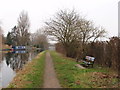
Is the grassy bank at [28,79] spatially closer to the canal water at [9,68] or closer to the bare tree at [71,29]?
the canal water at [9,68]

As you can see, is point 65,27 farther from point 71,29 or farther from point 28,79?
point 28,79

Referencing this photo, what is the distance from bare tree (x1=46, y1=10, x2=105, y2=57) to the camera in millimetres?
25484

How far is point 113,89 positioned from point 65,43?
21.6 meters

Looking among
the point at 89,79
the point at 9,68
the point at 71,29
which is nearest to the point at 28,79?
the point at 89,79

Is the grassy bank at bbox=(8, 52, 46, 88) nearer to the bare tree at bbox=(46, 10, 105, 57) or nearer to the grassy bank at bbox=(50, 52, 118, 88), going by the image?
the grassy bank at bbox=(50, 52, 118, 88)

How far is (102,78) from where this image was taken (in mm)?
8531

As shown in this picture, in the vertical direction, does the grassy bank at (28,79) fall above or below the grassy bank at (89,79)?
below

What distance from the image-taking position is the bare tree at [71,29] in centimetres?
2548

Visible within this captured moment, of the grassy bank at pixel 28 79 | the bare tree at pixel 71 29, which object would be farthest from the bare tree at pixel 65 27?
the grassy bank at pixel 28 79

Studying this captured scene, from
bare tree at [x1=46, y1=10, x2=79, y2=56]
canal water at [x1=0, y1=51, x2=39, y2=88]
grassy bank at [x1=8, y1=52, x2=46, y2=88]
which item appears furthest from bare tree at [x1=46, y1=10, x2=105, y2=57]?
grassy bank at [x1=8, y1=52, x2=46, y2=88]

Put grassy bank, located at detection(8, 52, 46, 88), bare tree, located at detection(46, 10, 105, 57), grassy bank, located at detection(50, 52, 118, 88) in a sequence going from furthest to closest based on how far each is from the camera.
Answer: bare tree, located at detection(46, 10, 105, 57), grassy bank, located at detection(8, 52, 46, 88), grassy bank, located at detection(50, 52, 118, 88)

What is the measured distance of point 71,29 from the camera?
26812 millimetres

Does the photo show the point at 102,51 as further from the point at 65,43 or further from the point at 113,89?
the point at 65,43

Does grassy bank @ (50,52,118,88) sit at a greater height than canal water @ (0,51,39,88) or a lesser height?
greater
